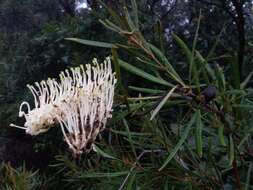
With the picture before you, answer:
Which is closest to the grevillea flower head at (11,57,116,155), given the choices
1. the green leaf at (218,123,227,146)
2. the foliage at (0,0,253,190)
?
the foliage at (0,0,253,190)

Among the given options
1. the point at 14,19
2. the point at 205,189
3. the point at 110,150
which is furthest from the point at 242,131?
the point at 14,19

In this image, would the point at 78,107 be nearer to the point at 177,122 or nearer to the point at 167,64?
the point at 167,64

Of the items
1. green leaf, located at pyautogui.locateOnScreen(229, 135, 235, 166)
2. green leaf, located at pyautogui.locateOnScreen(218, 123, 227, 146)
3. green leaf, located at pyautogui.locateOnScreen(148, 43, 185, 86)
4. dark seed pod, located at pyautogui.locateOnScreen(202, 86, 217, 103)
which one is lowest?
green leaf, located at pyautogui.locateOnScreen(229, 135, 235, 166)

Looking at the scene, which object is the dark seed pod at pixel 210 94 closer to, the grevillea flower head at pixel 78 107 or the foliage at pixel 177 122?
the foliage at pixel 177 122

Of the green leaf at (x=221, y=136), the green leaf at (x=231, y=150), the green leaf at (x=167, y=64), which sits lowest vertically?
the green leaf at (x=231, y=150)

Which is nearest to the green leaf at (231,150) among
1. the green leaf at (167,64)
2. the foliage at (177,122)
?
the foliage at (177,122)

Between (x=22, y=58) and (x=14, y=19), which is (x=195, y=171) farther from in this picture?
(x=14, y=19)

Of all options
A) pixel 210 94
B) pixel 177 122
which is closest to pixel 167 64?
pixel 210 94

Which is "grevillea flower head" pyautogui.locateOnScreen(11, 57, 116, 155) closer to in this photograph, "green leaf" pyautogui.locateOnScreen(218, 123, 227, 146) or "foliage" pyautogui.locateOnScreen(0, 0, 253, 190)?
"foliage" pyautogui.locateOnScreen(0, 0, 253, 190)

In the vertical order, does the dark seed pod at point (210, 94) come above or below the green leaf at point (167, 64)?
below
